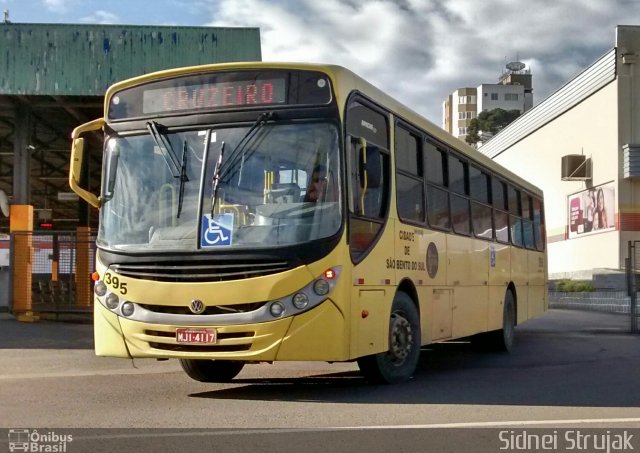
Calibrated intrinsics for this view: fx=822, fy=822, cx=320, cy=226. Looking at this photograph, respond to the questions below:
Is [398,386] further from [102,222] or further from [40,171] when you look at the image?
[40,171]

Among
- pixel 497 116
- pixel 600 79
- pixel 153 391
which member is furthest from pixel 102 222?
pixel 497 116

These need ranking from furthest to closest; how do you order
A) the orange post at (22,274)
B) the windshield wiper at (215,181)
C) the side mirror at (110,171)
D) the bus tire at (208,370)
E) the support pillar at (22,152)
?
the support pillar at (22,152) → the orange post at (22,274) → the bus tire at (208,370) → the side mirror at (110,171) → the windshield wiper at (215,181)

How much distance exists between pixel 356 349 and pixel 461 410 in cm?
116

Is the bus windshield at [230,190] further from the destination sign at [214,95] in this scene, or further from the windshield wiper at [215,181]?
the destination sign at [214,95]

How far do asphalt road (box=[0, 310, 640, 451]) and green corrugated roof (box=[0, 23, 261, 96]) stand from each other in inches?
305

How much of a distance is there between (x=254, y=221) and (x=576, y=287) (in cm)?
2414

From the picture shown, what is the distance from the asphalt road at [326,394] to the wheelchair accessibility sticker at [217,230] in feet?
5.21

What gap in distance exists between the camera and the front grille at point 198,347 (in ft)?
25.7

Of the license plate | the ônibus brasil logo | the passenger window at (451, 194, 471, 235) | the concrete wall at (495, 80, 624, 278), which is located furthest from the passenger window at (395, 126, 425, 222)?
the concrete wall at (495, 80, 624, 278)

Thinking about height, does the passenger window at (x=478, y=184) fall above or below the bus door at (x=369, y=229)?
above

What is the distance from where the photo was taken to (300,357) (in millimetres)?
7766

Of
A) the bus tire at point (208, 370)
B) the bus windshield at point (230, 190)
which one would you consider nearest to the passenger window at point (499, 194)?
the bus tire at point (208, 370)

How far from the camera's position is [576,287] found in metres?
29.8

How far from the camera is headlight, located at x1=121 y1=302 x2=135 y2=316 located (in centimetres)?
820
